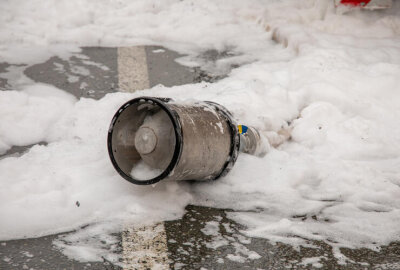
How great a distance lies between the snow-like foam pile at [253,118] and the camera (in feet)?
9.37

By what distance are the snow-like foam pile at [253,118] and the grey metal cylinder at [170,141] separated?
0.14m

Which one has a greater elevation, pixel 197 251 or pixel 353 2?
pixel 353 2

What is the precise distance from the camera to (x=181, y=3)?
232 inches

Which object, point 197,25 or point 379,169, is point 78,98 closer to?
point 197,25

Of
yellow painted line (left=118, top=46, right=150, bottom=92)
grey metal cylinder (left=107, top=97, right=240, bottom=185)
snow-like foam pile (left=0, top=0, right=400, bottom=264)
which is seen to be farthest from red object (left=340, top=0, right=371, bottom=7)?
grey metal cylinder (left=107, top=97, right=240, bottom=185)

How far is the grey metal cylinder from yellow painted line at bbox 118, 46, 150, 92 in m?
1.24

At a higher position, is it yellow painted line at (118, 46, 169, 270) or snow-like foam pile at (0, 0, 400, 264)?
snow-like foam pile at (0, 0, 400, 264)

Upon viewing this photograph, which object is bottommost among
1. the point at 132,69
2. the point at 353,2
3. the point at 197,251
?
the point at 197,251


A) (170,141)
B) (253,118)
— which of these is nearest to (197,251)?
(170,141)

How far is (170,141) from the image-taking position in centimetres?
300

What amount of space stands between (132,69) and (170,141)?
69.3 inches

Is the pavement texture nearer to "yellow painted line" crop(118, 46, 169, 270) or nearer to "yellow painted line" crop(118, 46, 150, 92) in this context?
"yellow painted line" crop(118, 46, 169, 270)

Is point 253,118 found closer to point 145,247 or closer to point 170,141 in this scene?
point 170,141

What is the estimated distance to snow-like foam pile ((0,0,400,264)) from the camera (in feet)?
9.37
